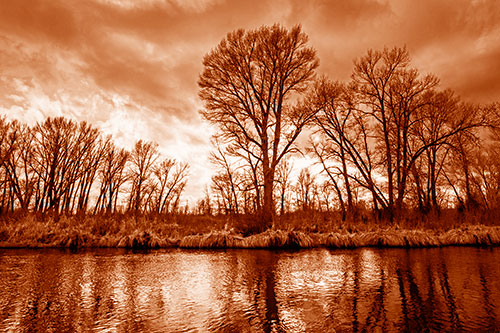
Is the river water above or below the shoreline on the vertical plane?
below

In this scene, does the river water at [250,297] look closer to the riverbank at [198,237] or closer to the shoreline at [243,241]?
the shoreline at [243,241]

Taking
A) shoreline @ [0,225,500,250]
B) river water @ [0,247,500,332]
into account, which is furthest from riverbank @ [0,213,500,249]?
river water @ [0,247,500,332]

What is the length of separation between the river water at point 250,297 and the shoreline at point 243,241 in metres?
3.94

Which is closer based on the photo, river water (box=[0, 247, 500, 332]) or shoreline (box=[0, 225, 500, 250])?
river water (box=[0, 247, 500, 332])

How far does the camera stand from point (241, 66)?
56.9 feet

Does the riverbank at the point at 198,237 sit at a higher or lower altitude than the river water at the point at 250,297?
higher

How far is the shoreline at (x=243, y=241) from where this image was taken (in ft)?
36.6

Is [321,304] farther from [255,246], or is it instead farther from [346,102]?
[346,102]

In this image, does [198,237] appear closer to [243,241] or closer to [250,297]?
[243,241]

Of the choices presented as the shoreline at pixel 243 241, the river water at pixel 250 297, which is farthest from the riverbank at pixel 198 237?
the river water at pixel 250 297

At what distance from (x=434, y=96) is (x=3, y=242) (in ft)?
89.0

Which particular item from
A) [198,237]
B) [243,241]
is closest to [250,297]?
[243,241]

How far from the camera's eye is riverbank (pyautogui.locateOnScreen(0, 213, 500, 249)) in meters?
11.2

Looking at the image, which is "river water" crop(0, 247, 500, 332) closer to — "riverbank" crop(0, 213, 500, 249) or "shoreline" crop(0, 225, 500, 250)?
"shoreline" crop(0, 225, 500, 250)
